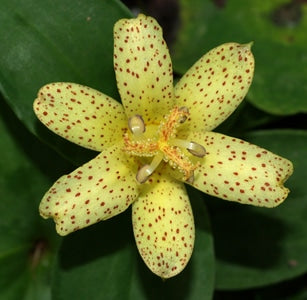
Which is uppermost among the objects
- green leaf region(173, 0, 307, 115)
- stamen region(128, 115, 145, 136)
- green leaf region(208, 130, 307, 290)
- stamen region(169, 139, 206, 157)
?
stamen region(128, 115, 145, 136)

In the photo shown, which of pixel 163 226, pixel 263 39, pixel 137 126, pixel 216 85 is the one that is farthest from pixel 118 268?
pixel 263 39

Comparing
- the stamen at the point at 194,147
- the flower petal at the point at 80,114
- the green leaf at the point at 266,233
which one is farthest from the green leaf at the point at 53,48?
the green leaf at the point at 266,233

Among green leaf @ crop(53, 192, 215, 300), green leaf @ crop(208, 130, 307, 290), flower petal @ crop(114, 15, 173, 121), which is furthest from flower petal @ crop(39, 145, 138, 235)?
green leaf @ crop(208, 130, 307, 290)

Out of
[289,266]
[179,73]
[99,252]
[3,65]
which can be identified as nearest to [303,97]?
[179,73]

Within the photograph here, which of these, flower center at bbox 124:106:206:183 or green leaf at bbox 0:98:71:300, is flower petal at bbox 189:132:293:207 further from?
green leaf at bbox 0:98:71:300

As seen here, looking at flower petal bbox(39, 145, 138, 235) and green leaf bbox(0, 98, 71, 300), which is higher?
flower petal bbox(39, 145, 138, 235)

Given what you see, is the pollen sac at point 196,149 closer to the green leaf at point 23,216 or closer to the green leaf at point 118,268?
the green leaf at point 118,268
